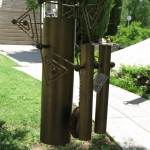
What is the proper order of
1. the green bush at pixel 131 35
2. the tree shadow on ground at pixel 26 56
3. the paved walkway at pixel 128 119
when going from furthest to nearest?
1. the green bush at pixel 131 35
2. the tree shadow on ground at pixel 26 56
3. the paved walkway at pixel 128 119

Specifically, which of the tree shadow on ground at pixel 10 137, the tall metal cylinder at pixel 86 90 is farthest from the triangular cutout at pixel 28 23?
the tree shadow on ground at pixel 10 137

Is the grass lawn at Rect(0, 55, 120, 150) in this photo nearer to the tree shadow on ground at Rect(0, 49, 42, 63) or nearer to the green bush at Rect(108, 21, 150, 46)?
the tree shadow on ground at Rect(0, 49, 42, 63)

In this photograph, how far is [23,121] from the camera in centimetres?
566

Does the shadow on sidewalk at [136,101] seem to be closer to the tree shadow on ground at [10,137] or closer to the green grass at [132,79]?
the green grass at [132,79]

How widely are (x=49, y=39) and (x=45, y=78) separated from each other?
341mm

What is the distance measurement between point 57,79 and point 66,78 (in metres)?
0.10

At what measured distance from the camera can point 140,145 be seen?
4.93m

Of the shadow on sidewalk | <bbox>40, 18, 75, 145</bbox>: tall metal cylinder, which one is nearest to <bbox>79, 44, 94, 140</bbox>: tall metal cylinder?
<bbox>40, 18, 75, 145</bbox>: tall metal cylinder

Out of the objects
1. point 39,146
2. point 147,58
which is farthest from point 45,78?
point 147,58

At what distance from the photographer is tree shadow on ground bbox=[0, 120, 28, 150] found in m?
4.56

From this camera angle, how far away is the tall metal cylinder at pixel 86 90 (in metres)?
3.35

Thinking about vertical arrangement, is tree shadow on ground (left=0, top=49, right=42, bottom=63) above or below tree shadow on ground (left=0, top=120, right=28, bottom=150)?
below

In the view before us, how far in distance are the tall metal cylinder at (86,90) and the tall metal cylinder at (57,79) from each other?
171 millimetres

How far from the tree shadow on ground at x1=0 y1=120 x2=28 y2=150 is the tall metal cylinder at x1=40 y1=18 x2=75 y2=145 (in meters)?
0.95
